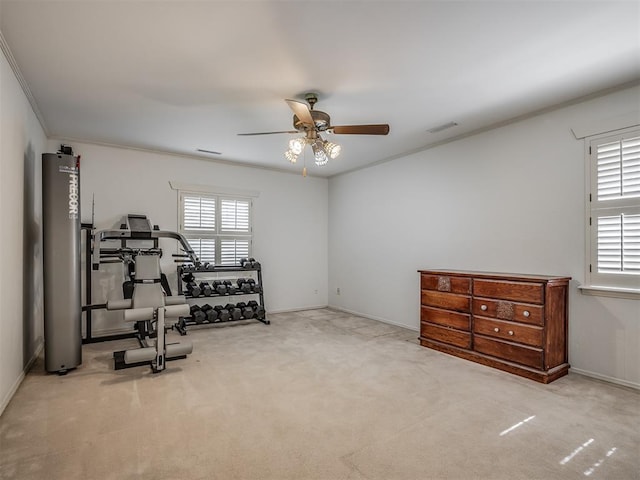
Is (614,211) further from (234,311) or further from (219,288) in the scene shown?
(219,288)

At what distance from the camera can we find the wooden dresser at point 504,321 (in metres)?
3.30

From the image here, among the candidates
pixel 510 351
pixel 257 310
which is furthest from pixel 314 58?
pixel 257 310

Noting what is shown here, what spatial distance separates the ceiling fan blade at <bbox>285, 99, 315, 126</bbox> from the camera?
2.86 metres

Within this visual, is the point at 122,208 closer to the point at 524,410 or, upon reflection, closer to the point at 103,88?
the point at 103,88

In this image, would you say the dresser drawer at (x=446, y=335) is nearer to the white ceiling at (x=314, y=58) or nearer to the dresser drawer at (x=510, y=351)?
the dresser drawer at (x=510, y=351)

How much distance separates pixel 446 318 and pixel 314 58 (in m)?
3.29

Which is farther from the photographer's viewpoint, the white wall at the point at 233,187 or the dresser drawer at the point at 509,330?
the white wall at the point at 233,187

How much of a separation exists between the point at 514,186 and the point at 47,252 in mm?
5212

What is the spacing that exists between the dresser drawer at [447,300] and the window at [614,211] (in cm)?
122

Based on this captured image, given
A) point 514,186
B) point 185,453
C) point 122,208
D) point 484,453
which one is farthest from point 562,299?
point 122,208

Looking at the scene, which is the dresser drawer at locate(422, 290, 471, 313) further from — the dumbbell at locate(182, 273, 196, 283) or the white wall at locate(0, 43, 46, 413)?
the white wall at locate(0, 43, 46, 413)

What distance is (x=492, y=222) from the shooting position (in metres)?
4.30

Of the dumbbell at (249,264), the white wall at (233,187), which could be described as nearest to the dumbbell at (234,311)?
the dumbbell at (249,264)

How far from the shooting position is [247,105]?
3.71 m
